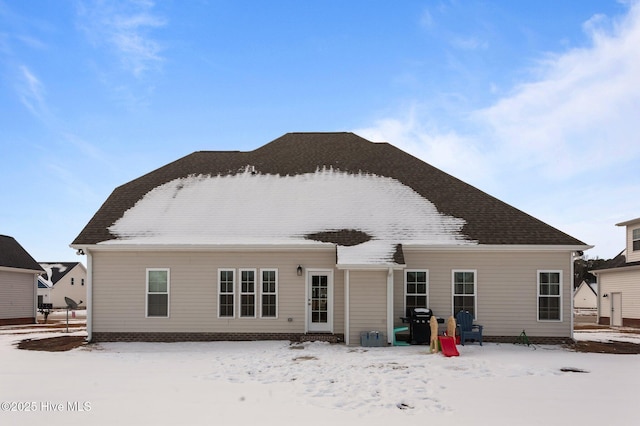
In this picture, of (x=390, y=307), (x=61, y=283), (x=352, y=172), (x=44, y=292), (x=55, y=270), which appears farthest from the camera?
(x=55, y=270)

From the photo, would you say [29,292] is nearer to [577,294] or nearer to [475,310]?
[475,310]

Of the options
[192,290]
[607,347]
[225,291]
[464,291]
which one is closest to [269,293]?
[225,291]

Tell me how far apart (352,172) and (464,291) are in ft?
20.8

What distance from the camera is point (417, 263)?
17297 millimetres

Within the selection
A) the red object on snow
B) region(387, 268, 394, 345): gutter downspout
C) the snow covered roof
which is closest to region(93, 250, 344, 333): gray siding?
the snow covered roof

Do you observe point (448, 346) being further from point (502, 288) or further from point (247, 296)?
point (247, 296)

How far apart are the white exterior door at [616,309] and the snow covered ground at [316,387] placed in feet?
50.8

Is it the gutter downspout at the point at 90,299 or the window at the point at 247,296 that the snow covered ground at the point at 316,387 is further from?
the window at the point at 247,296

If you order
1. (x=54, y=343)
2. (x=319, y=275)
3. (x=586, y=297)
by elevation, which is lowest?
(x=586, y=297)

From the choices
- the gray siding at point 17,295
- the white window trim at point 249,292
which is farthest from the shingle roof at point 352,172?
the gray siding at point 17,295

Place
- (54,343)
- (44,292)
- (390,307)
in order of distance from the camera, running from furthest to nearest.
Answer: (44,292) → (54,343) → (390,307)

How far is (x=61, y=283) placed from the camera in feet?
194

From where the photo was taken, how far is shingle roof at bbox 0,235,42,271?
3009 cm

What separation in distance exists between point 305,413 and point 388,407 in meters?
1.40
